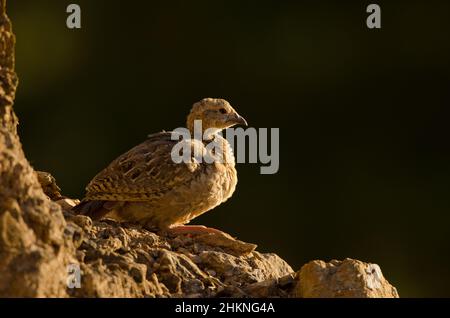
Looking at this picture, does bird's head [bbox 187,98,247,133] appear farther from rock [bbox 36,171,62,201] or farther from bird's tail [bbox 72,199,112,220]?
rock [bbox 36,171,62,201]

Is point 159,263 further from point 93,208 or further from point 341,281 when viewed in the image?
point 93,208

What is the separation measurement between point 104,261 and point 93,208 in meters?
2.29

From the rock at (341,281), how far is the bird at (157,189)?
2.06 metres

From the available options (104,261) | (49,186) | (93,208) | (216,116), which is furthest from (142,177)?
(104,261)

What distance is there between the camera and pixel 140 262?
5.65 m

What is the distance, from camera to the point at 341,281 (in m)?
5.32

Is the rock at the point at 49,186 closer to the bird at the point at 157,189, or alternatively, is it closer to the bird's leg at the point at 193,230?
A: the bird at the point at 157,189

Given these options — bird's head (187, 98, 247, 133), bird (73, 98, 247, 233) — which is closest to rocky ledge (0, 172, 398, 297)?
bird (73, 98, 247, 233)

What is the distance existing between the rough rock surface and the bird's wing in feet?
2.80

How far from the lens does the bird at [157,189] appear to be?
24.9 ft

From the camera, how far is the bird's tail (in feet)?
24.2

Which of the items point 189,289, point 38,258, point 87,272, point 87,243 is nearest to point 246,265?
point 189,289

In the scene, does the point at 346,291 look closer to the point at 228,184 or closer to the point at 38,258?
the point at 38,258
